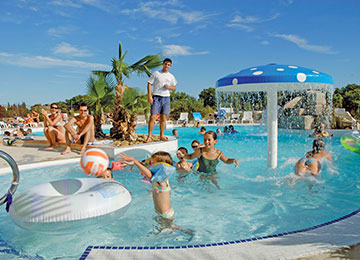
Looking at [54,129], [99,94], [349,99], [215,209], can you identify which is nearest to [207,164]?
[215,209]

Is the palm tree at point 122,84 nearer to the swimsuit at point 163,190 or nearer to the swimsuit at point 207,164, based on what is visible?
the swimsuit at point 207,164

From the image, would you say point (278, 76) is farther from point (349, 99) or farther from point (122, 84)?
point (349, 99)

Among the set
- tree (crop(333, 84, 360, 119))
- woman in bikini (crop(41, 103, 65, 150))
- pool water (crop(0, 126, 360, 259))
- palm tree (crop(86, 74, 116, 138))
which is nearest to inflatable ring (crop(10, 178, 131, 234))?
pool water (crop(0, 126, 360, 259))

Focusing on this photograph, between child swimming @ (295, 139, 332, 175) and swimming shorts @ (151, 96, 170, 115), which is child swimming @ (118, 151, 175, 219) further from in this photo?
swimming shorts @ (151, 96, 170, 115)

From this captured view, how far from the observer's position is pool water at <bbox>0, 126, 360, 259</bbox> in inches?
124

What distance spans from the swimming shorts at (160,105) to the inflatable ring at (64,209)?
15.7 feet

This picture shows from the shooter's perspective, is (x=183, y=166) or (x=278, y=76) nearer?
(x=278, y=76)

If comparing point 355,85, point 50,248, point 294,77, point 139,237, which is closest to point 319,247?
point 139,237

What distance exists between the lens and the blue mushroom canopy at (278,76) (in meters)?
4.39

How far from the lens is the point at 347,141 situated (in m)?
6.05

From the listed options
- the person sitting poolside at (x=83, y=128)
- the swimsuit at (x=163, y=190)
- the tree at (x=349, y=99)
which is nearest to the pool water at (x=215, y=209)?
the swimsuit at (x=163, y=190)

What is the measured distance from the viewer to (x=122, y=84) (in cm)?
1042

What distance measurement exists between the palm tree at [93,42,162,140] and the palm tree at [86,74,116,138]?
31 centimetres

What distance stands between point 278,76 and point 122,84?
708 centimetres
